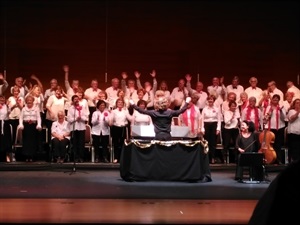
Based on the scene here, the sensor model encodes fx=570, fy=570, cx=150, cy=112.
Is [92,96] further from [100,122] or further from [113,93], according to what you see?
[100,122]

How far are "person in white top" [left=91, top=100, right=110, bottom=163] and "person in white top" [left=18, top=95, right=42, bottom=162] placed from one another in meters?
1.28

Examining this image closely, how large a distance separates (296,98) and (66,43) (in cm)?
664

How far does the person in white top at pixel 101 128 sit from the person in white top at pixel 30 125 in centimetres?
128

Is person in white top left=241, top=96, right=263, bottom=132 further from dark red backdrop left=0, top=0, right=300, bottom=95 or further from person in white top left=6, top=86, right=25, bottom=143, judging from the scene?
person in white top left=6, top=86, right=25, bottom=143

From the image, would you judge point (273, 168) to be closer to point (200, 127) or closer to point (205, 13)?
point (200, 127)

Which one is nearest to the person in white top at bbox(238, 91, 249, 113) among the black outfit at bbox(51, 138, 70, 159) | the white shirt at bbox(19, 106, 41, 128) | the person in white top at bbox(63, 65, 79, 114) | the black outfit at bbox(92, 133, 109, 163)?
the black outfit at bbox(92, 133, 109, 163)

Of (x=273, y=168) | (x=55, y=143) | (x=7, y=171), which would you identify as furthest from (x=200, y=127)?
(x=7, y=171)

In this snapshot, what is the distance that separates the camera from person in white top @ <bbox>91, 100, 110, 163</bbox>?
1338 cm

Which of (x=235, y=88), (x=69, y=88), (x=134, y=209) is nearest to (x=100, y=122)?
(x=69, y=88)

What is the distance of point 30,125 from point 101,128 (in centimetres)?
164

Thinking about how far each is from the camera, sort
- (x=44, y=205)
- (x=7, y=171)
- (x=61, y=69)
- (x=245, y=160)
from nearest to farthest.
Result: (x=44, y=205) < (x=245, y=160) < (x=7, y=171) < (x=61, y=69)

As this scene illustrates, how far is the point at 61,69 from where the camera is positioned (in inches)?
645

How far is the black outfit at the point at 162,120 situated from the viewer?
10.9 meters

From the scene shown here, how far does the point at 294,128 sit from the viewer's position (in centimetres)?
1338
